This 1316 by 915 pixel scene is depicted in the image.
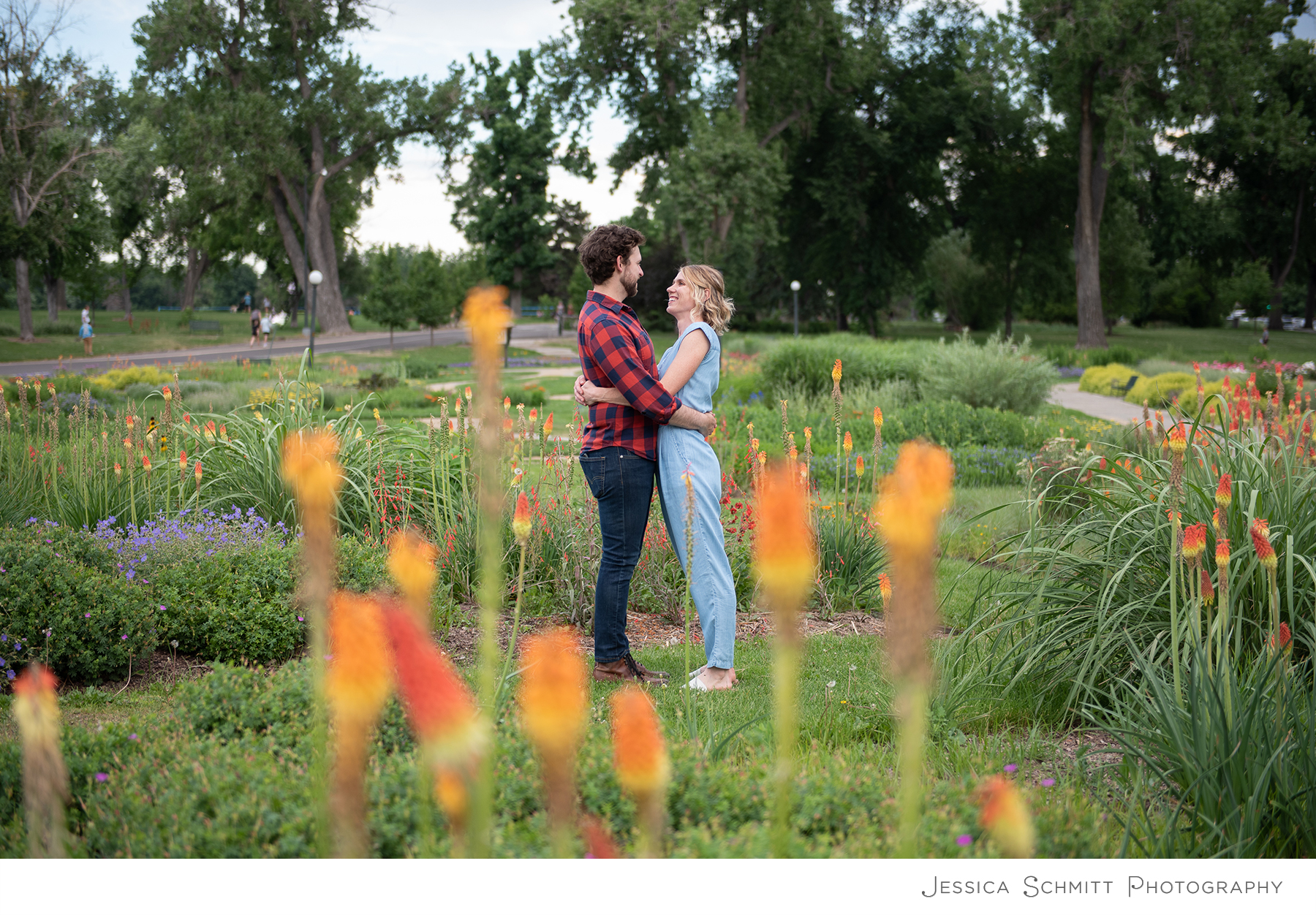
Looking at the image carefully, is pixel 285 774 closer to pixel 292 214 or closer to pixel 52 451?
pixel 52 451

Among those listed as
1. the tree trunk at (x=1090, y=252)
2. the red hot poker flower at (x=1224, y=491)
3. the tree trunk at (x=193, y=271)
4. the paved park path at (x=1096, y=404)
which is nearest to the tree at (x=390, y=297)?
the tree trunk at (x=193, y=271)

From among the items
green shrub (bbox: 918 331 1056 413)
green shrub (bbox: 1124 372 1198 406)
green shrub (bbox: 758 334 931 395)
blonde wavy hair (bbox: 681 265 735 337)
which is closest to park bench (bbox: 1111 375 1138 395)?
green shrub (bbox: 1124 372 1198 406)

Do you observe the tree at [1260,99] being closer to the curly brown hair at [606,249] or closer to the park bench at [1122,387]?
the park bench at [1122,387]

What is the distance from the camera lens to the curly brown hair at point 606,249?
12.5 ft

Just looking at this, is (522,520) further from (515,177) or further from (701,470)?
(515,177)

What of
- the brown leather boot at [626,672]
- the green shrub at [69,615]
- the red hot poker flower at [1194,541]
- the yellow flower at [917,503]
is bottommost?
the brown leather boot at [626,672]

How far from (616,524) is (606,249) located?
1.12m

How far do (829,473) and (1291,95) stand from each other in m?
28.9

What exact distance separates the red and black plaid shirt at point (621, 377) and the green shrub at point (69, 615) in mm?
1992

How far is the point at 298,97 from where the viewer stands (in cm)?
3416

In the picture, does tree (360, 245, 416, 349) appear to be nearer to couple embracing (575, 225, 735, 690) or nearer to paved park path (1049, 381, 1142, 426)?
paved park path (1049, 381, 1142, 426)

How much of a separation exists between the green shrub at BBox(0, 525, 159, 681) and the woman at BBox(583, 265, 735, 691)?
2.10 m

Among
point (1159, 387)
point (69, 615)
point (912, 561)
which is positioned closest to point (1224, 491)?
point (912, 561)

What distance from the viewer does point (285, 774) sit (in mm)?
2064
